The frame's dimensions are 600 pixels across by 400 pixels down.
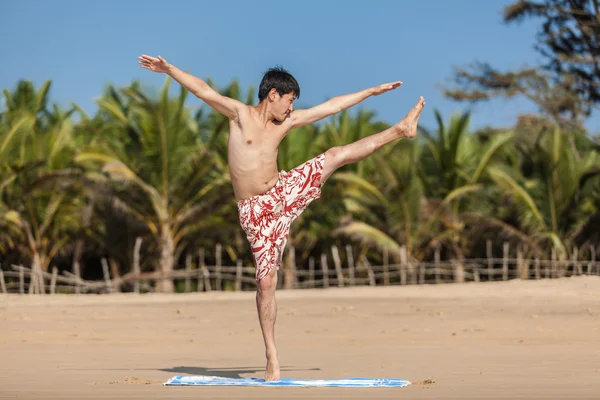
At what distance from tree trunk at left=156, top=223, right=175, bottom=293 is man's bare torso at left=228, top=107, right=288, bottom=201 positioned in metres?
19.4

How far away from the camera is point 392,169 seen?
2475 cm

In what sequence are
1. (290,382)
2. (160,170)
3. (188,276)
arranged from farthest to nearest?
(188,276), (160,170), (290,382)

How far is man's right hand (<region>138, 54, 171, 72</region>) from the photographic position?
6.04 metres

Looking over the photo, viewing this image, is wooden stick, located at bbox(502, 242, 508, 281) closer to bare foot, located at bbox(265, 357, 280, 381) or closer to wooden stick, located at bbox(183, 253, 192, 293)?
wooden stick, located at bbox(183, 253, 192, 293)

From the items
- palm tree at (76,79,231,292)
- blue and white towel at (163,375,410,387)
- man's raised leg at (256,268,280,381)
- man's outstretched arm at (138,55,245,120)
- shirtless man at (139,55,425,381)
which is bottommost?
blue and white towel at (163,375,410,387)

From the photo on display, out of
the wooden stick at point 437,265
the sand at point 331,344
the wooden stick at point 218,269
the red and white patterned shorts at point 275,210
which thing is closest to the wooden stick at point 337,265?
the wooden stick at point 437,265

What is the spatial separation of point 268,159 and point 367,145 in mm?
588

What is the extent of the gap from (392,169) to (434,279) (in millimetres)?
3503

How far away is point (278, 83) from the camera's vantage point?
6008mm

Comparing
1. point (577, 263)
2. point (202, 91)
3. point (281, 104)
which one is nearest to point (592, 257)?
point (577, 263)

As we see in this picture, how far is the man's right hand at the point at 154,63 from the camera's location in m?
6.04

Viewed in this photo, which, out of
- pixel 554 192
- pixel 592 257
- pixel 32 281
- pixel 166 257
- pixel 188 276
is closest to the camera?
pixel 592 257

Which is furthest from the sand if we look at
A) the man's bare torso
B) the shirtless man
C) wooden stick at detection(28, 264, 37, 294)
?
wooden stick at detection(28, 264, 37, 294)

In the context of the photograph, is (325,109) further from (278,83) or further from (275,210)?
(275,210)
